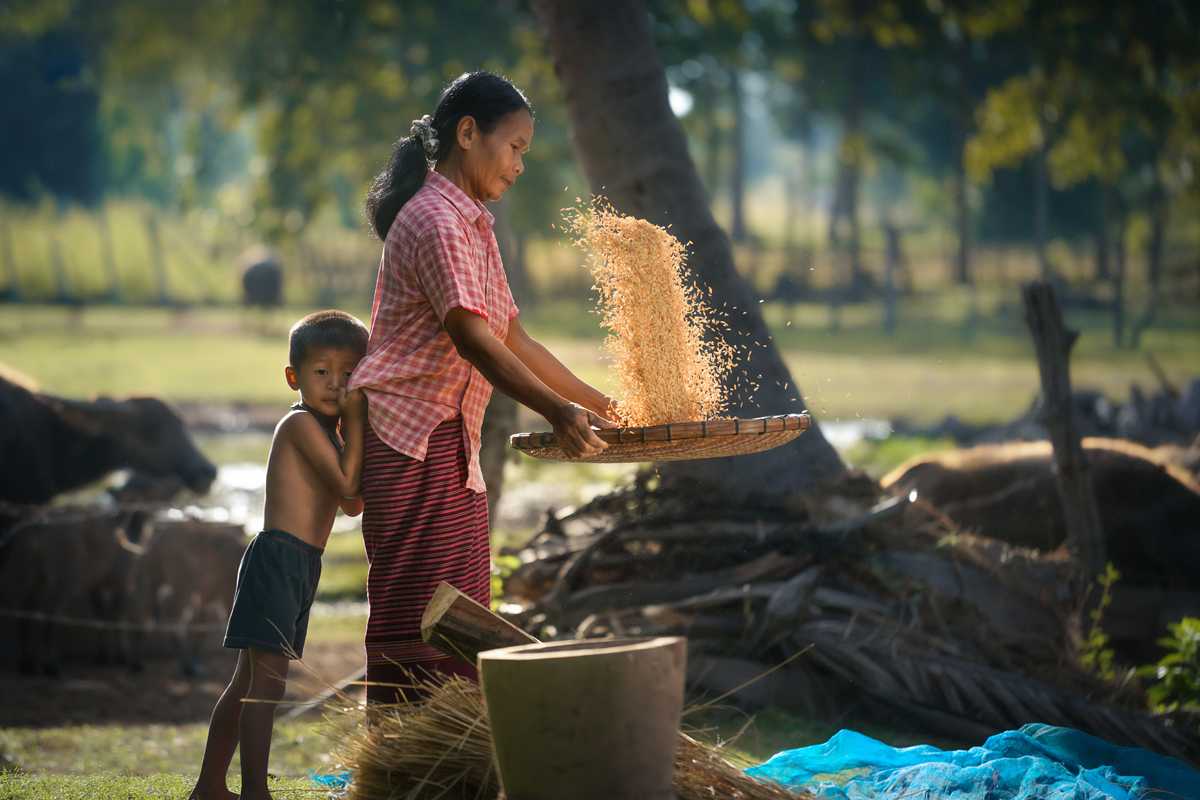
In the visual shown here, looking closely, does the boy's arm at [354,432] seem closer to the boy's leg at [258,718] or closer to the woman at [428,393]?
the woman at [428,393]

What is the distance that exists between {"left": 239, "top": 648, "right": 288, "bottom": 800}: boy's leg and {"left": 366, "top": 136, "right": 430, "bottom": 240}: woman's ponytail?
3.77 feet

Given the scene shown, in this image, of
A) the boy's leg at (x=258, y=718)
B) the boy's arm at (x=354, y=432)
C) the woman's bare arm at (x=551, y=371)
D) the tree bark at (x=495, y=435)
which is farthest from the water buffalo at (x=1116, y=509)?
the boy's leg at (x=258, y=718)

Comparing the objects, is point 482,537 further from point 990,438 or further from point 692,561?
point 990,438

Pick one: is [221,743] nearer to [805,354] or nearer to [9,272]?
[805,354]

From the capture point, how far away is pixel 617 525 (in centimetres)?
616

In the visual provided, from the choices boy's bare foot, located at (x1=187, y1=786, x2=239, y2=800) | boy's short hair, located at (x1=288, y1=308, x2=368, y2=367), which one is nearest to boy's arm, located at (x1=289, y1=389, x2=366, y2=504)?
boy's short hair, located at (x1=288, y1=308, x2=368, y2=367)

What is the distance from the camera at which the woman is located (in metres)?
3.46

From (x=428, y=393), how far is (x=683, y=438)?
2.23 feet

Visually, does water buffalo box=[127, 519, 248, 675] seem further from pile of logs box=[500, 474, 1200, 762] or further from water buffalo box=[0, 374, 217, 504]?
pile of logs box=[500, 474, 1200, 762]

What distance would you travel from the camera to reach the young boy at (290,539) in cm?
355

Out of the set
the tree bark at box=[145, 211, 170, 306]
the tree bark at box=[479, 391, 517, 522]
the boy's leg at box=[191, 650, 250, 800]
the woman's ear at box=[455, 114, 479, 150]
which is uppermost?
the tree bark at box=[145, 211, 170, 306]

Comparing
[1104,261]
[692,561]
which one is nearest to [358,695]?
[692,561]

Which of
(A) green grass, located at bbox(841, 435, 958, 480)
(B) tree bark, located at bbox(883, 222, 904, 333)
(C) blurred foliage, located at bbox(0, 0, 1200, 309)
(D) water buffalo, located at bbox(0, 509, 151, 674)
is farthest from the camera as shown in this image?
(B) tree bark, located at bbox(883, 222, 904, 333)

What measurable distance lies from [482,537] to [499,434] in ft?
10.1
